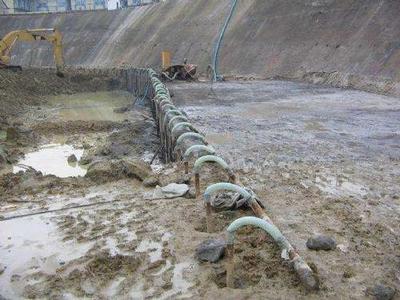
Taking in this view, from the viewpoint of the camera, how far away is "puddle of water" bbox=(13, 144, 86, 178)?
10.5m

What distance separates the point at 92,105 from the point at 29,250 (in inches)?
687

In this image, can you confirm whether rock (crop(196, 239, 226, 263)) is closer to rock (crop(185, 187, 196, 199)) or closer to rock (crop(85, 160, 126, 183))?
rock (crop(185, 187, 196, 199))

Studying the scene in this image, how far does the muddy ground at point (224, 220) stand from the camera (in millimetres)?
4215

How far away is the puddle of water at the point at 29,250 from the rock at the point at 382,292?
107 inches

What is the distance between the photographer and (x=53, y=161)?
11430mm

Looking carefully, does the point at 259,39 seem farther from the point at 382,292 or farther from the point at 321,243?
the point at 382,292

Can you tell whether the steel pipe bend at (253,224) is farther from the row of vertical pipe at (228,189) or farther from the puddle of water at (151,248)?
the puddle of water at (151,248)

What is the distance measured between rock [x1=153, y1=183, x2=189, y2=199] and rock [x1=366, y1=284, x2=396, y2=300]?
303 cm

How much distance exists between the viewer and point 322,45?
21.6 meters

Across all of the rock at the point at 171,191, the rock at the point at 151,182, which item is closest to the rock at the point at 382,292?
the rock at the point at 171,191

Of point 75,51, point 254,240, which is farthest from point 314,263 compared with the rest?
point 75,51

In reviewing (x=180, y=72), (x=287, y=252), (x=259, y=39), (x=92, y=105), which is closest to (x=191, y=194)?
(x=287, y=252)

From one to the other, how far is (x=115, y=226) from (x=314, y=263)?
2335 mm

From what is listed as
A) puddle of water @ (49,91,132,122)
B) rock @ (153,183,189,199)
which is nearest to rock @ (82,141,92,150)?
puddle of water @ (49,91,132,122)
